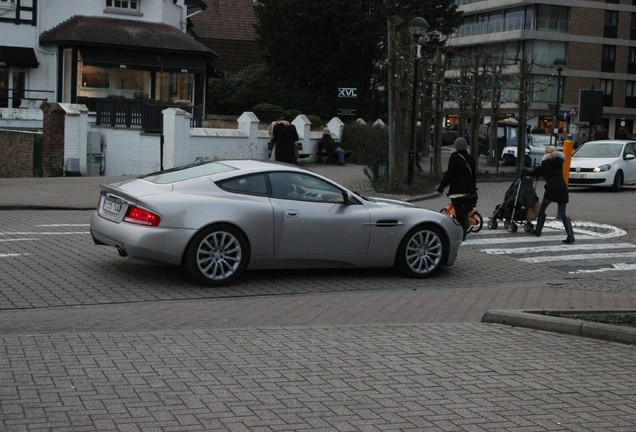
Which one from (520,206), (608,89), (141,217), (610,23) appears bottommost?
(520,206)

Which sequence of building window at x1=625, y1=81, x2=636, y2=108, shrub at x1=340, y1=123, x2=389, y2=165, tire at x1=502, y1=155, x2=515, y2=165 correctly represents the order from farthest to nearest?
1. building window at x1=625, y1=81, x2=636, y2=108
2. tire at x1=502, y1=155, x2=515, y2=165
3. shrub at x1=340, y1=123, x2=389, y2=165

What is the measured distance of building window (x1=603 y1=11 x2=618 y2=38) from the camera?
7462 cm

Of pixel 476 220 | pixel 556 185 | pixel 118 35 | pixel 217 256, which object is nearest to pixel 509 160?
pixel 118 35

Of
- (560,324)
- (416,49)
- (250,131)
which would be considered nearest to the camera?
(560,324)

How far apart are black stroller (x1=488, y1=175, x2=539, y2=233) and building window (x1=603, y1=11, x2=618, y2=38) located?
205ft

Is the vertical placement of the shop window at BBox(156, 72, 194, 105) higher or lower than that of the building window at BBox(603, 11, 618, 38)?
lower

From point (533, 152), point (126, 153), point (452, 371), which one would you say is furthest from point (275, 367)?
point (533, 152)

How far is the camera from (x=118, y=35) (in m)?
40.2

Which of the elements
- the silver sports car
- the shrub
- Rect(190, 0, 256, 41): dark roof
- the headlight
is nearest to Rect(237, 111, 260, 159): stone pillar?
the shrub

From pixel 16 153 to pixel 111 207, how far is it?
19249 mm

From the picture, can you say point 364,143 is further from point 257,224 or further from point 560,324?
point 560,324

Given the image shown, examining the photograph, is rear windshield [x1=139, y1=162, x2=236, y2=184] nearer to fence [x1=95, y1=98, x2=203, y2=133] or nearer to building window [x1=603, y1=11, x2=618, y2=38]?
fence [x1=95, y1=98, x2=203, y2=133]

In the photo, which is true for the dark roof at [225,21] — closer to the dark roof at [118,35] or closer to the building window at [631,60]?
the dark roof at [118,35]

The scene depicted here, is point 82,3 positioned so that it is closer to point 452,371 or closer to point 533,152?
point 533,152
